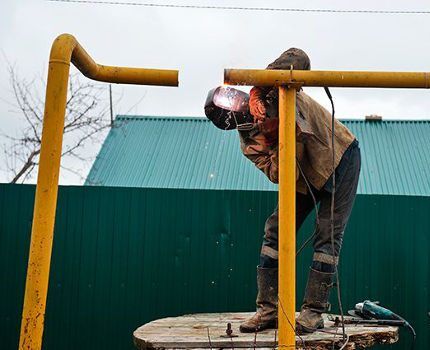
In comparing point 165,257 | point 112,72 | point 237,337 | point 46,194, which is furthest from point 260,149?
point 165,257

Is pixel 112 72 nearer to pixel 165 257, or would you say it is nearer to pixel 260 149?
pixel 260 149

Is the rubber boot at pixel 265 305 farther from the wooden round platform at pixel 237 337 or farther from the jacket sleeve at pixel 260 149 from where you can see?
the jacket sleeve at pixel 260 149

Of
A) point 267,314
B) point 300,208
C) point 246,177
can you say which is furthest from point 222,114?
point 246,177

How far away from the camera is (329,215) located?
107 inches

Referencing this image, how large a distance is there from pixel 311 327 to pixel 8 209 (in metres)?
Answer: 3.73

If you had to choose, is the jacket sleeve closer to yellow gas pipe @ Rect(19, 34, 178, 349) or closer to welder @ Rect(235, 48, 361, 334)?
welder @ Rect(235, 48, 361, 334)

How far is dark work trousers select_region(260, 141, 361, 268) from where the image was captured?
2.67 metres

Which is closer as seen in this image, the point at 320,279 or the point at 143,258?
the point at 320,279

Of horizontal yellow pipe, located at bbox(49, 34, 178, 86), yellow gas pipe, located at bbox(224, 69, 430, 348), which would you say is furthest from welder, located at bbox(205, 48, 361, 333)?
horizontal yellow pipe, located at bbox(49, 34, 178, 86)

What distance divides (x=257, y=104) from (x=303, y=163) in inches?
17.0

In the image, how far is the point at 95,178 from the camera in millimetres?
12781

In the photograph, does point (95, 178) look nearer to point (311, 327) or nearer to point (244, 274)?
point (244, 274)

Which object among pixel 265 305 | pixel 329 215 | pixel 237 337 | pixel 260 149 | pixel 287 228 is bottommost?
pixel 237 337

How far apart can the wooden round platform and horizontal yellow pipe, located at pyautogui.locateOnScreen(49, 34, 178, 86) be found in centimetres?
110
